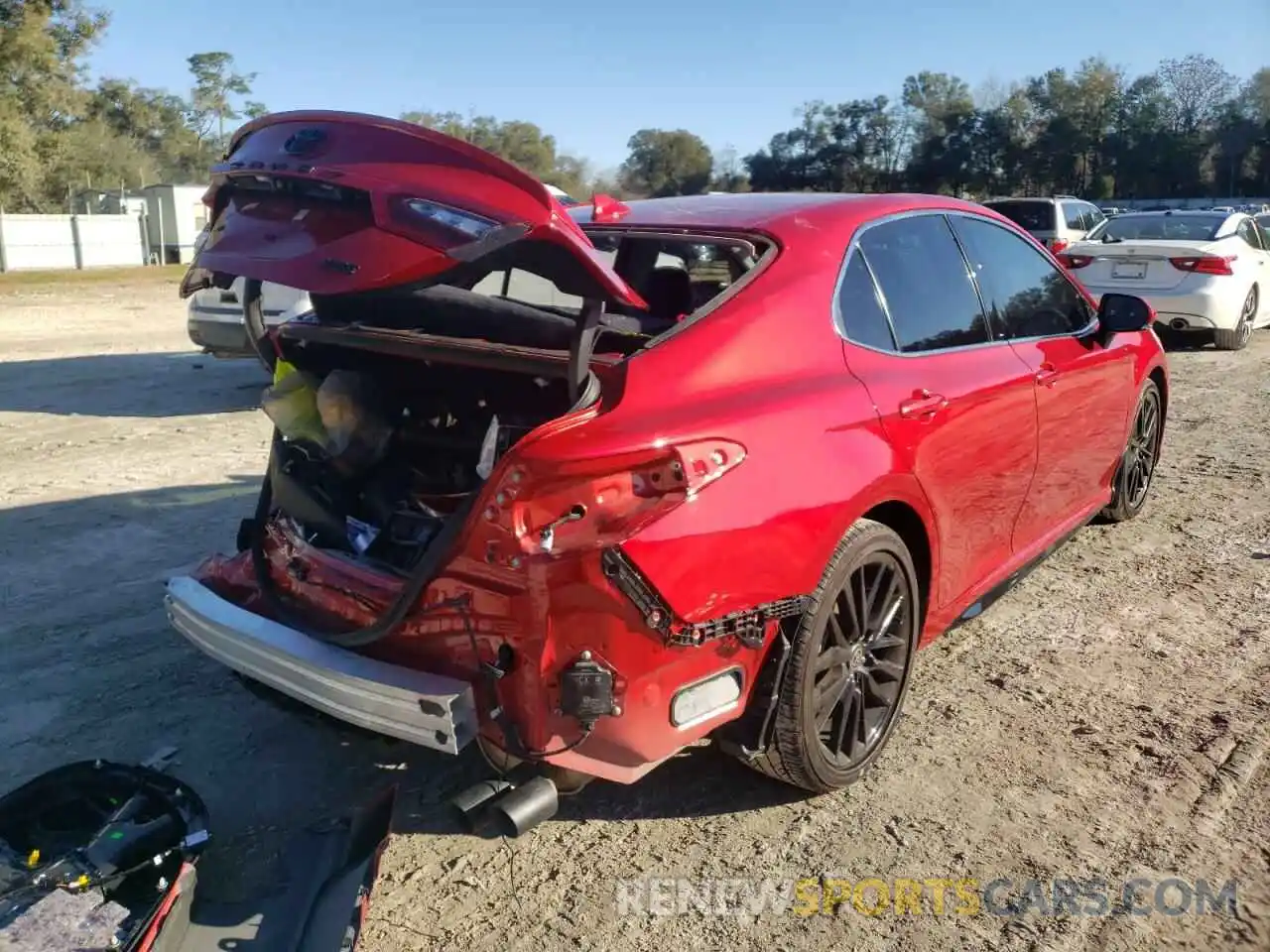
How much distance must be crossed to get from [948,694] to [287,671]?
7.78 feet

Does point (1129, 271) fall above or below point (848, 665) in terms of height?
above

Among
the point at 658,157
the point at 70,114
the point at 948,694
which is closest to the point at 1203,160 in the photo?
the point at 658,157

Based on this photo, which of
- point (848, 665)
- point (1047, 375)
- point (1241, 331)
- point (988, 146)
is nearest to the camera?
point (848, 665)

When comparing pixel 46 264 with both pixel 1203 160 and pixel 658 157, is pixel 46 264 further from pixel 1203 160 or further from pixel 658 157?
pixel 1203 160

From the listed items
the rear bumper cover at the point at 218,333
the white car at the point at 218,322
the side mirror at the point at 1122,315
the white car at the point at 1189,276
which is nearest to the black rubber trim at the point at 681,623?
the side mirror at the point at 1122,315

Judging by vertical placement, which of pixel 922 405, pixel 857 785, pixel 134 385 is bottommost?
pixel 857 785

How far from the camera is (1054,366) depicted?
4.16 m

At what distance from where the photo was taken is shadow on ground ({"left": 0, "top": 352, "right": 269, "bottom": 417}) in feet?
29.5

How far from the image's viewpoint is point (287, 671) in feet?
8.98

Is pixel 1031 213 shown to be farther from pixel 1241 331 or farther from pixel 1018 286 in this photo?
pixel 1018 286

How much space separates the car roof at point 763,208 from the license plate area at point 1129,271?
8687 millimetres

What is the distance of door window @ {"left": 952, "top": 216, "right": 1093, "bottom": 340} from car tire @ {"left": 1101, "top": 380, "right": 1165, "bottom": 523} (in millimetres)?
1044

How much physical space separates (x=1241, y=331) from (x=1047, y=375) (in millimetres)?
10004

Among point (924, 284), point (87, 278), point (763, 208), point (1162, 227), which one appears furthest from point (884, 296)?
point (87, 278)
